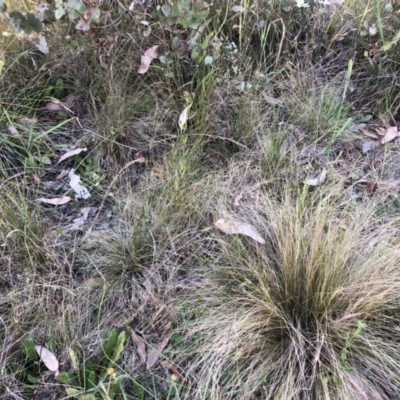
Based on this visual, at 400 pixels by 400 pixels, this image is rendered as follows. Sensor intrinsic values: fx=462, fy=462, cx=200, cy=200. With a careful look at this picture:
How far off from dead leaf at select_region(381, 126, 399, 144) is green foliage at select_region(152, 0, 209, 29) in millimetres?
1117

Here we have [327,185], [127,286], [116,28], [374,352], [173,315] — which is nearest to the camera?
[374,352]

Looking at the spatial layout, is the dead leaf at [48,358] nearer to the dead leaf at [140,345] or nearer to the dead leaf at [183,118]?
the dead leaf at [140,345]

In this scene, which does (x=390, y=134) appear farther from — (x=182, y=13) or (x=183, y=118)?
(x=182, y=13)

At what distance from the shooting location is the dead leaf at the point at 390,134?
240 centimetres

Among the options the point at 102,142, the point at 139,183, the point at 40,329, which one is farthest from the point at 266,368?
the point at 102,142

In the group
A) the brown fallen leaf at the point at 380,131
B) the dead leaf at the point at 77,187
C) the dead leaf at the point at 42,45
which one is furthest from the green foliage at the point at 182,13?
the brown fallen leaf at the point at 380,131

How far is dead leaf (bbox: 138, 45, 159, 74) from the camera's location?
7.64ft

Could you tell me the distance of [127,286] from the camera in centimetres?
188

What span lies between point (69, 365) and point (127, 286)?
A: 377 millimetres

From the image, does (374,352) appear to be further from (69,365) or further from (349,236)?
(69,365)

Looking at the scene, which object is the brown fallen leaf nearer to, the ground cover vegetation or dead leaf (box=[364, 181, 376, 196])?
the ground cover vegetation

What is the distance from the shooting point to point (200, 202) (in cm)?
205

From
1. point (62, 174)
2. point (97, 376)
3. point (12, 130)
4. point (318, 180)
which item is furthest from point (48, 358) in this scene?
point (318, 180)

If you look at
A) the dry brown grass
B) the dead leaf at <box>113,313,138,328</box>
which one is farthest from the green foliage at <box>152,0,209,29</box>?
the dead leaf at <box>113,313,138,328</box>
